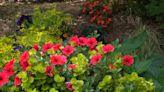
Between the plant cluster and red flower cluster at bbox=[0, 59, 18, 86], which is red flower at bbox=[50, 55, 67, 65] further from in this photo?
red flower cluster at bbox=[0, 59, 18, 86]

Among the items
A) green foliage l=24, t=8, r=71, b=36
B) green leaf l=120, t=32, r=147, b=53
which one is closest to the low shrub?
green foliage l=24, t=8, r=71, b=36

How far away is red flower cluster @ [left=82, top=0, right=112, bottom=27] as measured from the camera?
7.33 metres

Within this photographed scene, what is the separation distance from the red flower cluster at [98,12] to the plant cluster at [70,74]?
4.40 metres

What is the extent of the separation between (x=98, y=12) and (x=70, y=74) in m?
5.01

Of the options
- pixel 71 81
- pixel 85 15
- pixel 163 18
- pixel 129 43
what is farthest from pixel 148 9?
pixel 71 81

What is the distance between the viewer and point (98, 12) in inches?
302

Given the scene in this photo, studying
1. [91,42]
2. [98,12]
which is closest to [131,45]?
[91,42]

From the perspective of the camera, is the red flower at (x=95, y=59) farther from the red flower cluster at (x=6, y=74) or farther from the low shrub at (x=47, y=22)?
the low shrub at (x=47, y=22)

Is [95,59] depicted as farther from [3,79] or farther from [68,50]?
[3,79]

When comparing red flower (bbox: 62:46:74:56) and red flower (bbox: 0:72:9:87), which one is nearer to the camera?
red flower (bbox: 0:72:9:87)

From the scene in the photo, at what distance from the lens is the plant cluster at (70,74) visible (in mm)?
2641

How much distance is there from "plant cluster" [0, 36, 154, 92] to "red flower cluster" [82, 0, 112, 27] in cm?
440

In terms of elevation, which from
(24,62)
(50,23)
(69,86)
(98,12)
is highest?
(24,62)

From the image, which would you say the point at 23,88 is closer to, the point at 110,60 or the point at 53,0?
the point at 110,60
